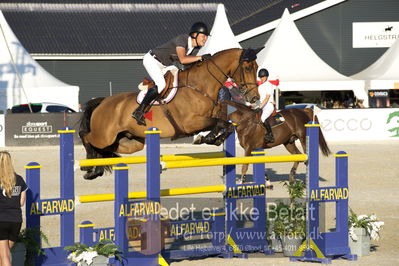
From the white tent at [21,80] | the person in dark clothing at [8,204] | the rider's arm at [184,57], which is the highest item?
the white tent at [21,80]

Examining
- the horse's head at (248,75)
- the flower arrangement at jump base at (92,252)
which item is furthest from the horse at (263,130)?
the flower arrangement at jump base at (92,252)

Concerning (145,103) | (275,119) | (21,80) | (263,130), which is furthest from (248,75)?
(21,80)

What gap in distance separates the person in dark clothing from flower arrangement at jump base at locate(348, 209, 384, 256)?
3996 millimetres

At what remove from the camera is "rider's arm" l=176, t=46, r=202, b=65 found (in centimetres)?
924

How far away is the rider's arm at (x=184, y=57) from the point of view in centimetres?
924

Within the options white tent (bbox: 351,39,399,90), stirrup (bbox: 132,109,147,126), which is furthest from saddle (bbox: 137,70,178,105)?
white tent (bbox: 351,39,399,90)

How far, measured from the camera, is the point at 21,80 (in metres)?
28.0

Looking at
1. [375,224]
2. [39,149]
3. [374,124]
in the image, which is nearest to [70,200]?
[375,224]

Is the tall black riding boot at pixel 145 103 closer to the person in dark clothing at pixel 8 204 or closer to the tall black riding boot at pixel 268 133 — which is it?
the person in dark clothing at pixel 8 204

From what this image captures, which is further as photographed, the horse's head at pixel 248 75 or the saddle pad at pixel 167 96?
the saddle pad at pixel 167 96

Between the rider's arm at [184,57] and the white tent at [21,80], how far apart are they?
61.7ft

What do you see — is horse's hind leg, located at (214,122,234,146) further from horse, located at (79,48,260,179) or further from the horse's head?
the horse's head

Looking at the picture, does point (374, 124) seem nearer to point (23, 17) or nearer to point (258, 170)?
point (258, 170)

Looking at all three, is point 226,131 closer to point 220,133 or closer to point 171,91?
point 220,133
